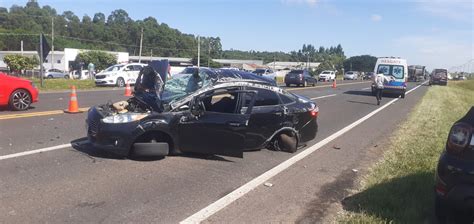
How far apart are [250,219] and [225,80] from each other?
3769mm

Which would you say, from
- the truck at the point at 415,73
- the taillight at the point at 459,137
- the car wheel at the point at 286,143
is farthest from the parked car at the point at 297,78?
the truck at the point at 415,73

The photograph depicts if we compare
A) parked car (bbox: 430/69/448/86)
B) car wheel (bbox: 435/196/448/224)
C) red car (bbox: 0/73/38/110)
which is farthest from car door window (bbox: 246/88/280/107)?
parked car (bbox: 430/69/448/86)

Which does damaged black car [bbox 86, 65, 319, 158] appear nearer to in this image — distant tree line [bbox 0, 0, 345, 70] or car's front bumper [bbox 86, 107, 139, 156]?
car's front bumper [bbox 86, 107, 139, 156]

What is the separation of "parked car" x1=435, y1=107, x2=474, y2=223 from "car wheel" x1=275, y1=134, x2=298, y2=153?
423cm

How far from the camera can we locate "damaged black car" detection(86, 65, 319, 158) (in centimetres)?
717

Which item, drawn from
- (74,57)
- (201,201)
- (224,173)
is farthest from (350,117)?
(74,57)

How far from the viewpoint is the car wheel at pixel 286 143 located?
867 cm

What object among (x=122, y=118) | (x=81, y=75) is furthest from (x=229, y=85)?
(x=81, y=75)

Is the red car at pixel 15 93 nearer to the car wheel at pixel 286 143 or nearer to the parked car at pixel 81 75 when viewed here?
the car wheel at pixel 286 143

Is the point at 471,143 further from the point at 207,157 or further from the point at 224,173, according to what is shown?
Answer: the point at 207,157

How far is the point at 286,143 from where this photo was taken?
28.5 ft

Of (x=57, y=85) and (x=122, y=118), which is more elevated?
(x=122, y=118)

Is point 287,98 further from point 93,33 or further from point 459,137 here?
point 93,33

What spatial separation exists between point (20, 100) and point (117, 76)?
17.4 metres
